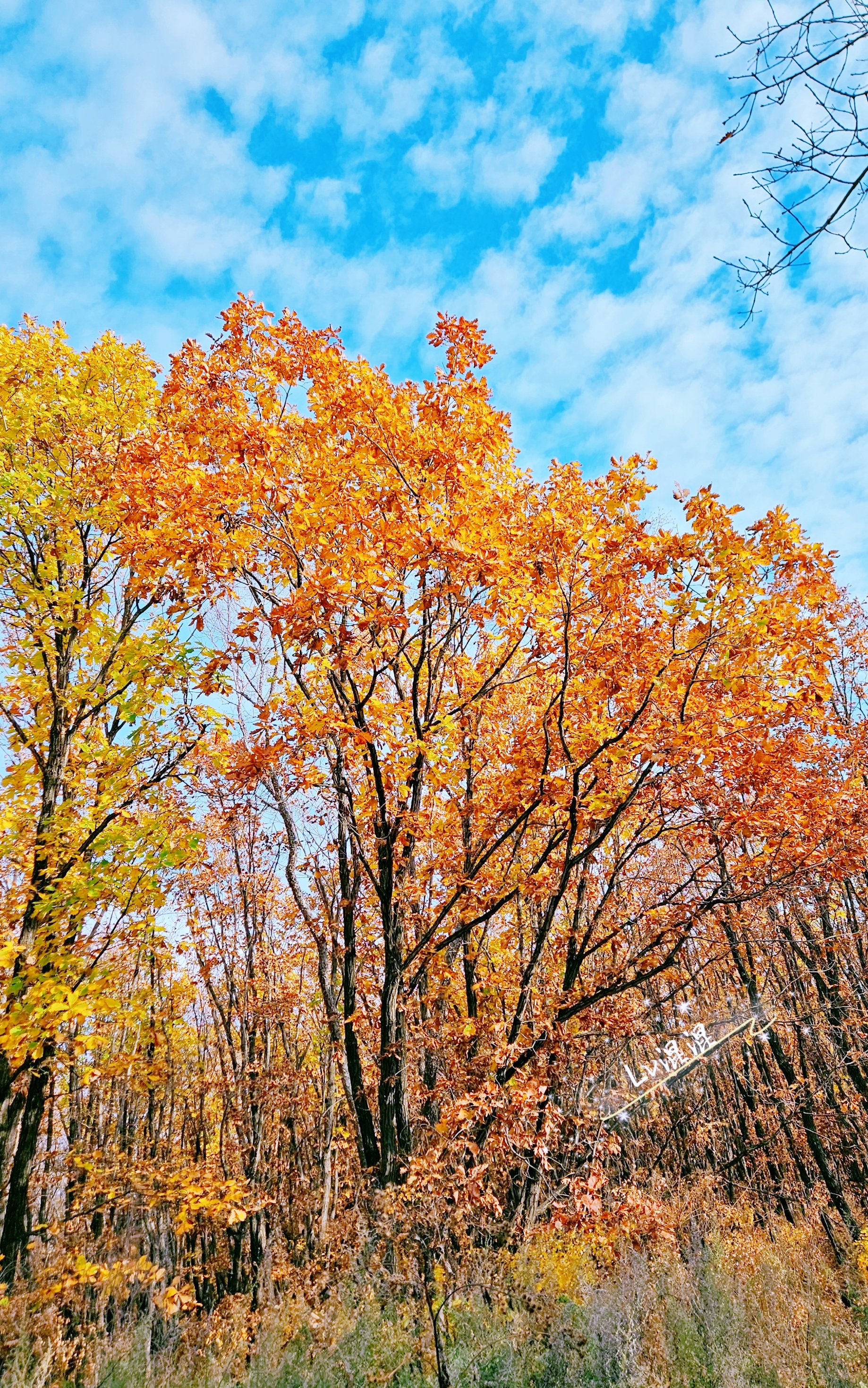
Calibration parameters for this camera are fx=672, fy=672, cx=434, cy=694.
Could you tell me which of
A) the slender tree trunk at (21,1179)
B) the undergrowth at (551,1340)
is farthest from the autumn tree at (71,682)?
the undergrowth at (551,1340)

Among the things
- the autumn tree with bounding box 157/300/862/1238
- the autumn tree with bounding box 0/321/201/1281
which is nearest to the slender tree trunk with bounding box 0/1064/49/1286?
the autumn tree with bounding box 0/321/201/1281

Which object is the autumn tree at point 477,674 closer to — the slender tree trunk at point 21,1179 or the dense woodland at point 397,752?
the dense woodland at point 397,752

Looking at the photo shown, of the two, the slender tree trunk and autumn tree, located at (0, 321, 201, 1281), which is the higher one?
autumn tree, located at (0, 321, 201, 1281)

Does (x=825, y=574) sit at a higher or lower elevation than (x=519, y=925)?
higher

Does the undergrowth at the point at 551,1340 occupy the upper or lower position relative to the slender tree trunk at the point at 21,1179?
lower

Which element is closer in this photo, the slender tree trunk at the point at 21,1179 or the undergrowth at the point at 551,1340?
the undergrowth at the point at 551,1340

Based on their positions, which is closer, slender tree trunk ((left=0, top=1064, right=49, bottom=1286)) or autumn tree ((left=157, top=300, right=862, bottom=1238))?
autumn tree ((left=157, top=300, right=862, bottom=1238))

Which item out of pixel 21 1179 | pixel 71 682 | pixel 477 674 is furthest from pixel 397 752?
pixel 21 1179

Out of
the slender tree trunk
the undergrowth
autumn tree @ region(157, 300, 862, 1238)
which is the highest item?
autumn tree @ region(157, 300, 862, 1238)

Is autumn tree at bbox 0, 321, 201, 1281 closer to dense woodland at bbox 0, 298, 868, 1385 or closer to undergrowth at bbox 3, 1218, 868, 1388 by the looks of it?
dense woodland at bbox 0, 298, 868, 1385

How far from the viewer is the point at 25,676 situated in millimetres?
7332

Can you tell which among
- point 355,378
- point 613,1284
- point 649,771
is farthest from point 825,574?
point 613,1284

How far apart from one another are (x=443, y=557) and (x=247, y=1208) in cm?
973

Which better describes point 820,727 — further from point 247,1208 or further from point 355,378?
point 247,1208
